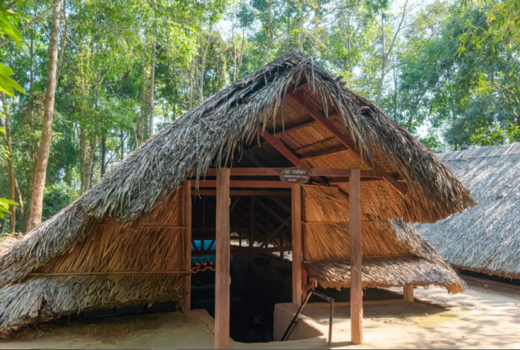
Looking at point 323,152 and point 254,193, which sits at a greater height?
point 323,152

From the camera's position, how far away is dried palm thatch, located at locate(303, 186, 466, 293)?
537 cm

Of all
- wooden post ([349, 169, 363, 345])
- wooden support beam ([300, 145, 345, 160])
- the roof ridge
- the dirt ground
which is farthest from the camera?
the roof ridge

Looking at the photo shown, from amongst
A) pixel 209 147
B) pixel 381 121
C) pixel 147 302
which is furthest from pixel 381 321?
pixel 209 147

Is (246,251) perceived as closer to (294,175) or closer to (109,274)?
(109,274)

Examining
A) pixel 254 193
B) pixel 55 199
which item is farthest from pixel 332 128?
pixel 55 199

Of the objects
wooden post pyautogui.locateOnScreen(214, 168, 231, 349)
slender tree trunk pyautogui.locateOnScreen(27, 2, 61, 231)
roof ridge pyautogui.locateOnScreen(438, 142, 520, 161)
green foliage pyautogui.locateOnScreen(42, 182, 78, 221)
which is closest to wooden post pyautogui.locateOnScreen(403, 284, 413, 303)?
wooden post pyautogui.locateOnScreen(214, 168, 231, 349)

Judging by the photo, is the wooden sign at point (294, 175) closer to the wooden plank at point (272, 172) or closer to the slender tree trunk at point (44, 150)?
the wooden plank at point (272, 172)

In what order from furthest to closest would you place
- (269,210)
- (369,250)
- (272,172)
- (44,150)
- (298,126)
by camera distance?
(44,150) < (269,210) < (369,250) < (298,126) < (272,172)

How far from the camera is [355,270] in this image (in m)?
3.96

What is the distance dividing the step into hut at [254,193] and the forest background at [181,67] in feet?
9.22

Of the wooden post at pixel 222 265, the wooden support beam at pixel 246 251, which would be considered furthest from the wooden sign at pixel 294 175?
the wooden support beam at pixel 246 251

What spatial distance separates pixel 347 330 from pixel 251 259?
584cm

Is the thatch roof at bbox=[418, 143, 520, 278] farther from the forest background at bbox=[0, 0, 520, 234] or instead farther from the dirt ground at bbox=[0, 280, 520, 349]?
the forest background at bbox=[0, 0, 520, 234]

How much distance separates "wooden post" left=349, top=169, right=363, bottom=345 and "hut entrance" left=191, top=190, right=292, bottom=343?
8.03ft
